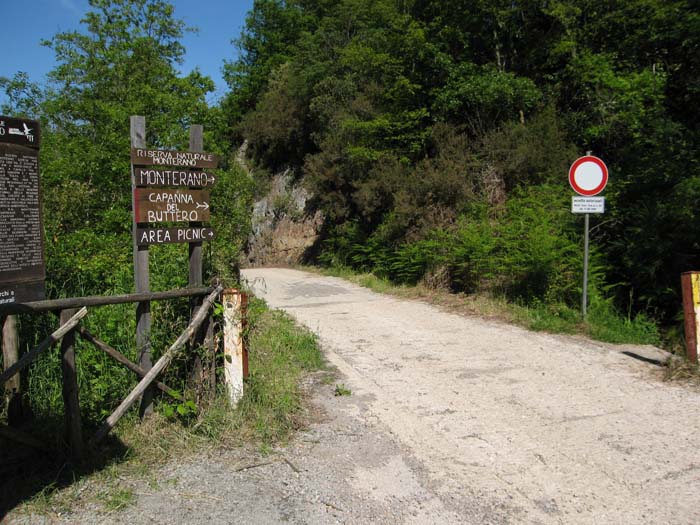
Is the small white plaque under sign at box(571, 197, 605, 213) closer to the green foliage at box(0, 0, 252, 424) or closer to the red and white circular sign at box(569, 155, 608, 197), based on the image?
the red and white circular sign at box(569, 155, 608, 197)

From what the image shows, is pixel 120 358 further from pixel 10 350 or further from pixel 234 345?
pixel 234 345

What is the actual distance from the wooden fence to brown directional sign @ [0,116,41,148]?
1271 mm

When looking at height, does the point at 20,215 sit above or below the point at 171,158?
below

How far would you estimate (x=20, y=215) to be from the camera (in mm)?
4211

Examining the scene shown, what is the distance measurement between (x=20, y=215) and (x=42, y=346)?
41.2 inches

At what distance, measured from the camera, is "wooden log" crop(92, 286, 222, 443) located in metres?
4.33

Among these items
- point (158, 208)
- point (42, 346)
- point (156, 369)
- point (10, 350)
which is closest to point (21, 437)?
point (42, 346)

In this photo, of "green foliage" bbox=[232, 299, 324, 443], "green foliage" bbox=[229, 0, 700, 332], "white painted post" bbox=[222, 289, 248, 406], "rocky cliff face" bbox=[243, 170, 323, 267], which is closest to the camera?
"green foliage" bbox=[232, 299, 324, 443]

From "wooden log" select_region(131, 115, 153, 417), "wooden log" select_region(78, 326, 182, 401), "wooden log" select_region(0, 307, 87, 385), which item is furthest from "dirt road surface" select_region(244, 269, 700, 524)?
"wooden log" select_region(0, 307, 87, 385)

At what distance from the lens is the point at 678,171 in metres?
9.23

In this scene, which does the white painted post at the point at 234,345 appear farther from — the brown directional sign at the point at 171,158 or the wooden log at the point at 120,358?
the brown directional sign at the point at 171,158

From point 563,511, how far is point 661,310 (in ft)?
23.3

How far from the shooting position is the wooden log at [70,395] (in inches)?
165

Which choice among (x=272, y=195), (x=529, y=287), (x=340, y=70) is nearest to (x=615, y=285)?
(x=529, y=287)
